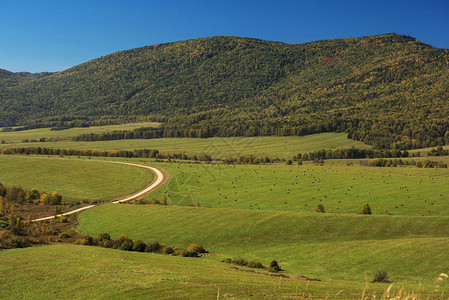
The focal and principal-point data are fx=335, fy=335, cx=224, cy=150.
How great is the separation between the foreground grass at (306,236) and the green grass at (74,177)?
28.2 metres

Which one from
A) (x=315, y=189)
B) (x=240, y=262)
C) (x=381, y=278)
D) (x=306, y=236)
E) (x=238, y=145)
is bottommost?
(x=306, y=236)

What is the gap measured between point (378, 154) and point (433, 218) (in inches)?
3153

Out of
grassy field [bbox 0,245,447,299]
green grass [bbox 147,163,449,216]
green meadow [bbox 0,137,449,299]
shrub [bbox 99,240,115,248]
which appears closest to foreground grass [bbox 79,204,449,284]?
green meadow [bbox 0,137,449,299]

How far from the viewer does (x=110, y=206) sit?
77938 millimetres

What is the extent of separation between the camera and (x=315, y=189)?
82.2 m

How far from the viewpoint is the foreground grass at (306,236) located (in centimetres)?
3575

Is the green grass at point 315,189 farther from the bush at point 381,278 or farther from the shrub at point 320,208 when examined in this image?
the bush at point 381,278

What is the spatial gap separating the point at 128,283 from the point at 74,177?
101013 mm

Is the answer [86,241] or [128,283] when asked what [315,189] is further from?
[128,283]

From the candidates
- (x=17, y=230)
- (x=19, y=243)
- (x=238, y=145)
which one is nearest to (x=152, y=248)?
(x=19, y=243)

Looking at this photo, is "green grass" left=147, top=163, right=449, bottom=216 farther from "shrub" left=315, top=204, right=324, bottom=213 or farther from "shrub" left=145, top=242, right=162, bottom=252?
"shrub" left=145, top=242, right=162, bottom=252

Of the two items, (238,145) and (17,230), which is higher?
(238,145)

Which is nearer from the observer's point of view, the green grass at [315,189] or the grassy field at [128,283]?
the grassy field at [128,283]

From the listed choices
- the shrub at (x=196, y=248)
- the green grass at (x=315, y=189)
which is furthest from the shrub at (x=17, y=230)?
the green grass at (x=315, y=189)
